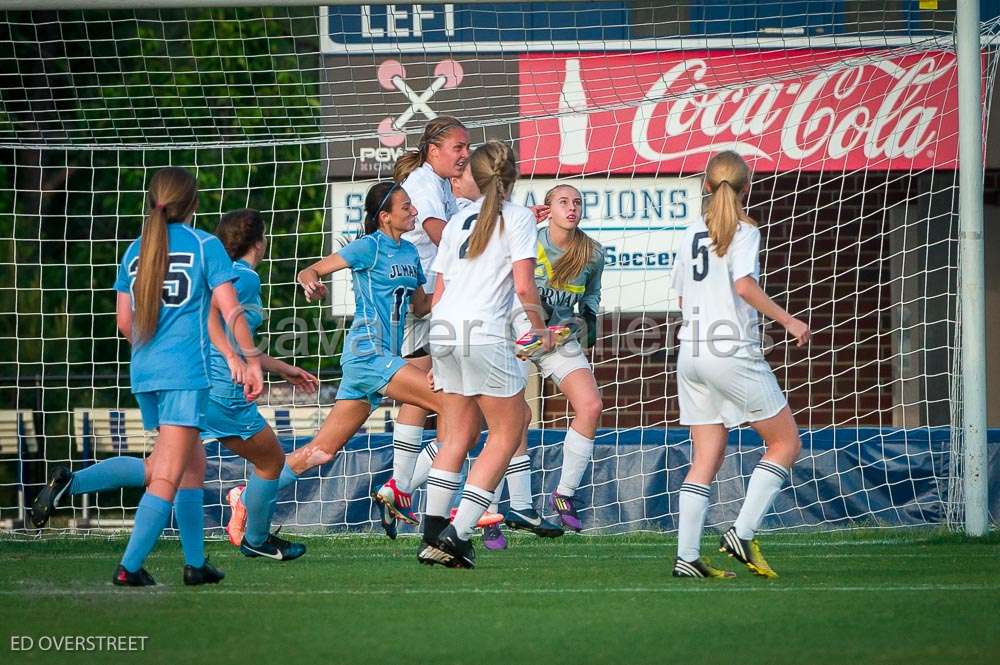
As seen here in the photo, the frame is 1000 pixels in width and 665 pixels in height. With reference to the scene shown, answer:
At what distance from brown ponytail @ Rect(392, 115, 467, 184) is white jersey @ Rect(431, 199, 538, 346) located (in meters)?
1.46

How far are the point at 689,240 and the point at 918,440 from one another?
3.55 metres

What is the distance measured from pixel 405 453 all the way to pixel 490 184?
2.00m

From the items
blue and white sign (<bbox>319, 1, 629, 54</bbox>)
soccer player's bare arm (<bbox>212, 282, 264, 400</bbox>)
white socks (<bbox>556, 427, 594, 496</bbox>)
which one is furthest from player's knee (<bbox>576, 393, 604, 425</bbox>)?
blue and white sign (<bbox>319, 1, 629, 54</bbox>)

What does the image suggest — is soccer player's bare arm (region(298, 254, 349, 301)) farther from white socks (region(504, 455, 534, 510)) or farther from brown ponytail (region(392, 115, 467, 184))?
white socks (region(504, 455, 534, 510))

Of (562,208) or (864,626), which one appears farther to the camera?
(562,208)

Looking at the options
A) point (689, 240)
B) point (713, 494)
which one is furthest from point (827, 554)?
point (689, 240)

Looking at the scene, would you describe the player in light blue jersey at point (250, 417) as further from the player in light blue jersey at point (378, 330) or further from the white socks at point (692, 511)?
the white socks at point (692, 511)

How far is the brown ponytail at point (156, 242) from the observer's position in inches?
217

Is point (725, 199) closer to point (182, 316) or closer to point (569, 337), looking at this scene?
point (569, 337)

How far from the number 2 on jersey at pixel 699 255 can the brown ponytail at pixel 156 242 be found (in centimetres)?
203

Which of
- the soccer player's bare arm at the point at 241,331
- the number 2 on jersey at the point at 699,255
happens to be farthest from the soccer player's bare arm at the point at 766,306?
the soccer player's bare arm at the point at 241,331

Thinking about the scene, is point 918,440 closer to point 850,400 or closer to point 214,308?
point 850,400

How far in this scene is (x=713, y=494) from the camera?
897 cm

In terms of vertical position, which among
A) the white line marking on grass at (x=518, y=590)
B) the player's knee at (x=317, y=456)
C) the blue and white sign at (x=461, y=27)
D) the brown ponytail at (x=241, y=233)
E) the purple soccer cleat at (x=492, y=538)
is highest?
the blue and white sign at (x=461, y=27)
